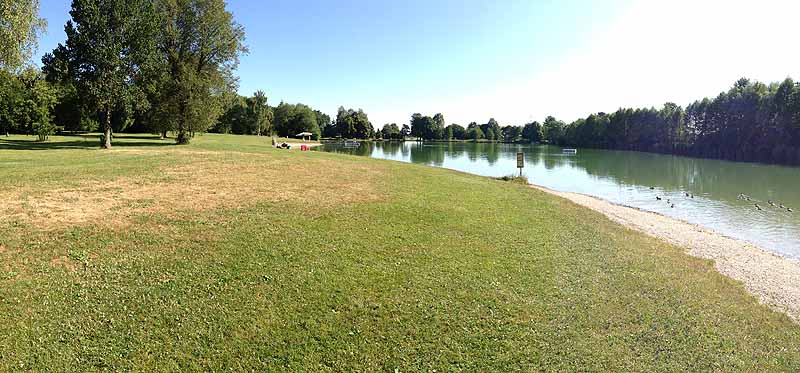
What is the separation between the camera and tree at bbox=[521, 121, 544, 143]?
562ft

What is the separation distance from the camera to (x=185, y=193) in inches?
516

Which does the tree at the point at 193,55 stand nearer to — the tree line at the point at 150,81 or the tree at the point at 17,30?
the tree line at the point at 150,81

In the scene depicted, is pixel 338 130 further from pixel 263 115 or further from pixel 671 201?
pixel 671 201

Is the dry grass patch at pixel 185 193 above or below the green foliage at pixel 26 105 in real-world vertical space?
below

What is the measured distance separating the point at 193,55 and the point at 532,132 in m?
159

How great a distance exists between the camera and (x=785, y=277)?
11.1 metres

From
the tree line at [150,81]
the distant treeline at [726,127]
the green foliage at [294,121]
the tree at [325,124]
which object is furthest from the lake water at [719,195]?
the tree at [325,124]

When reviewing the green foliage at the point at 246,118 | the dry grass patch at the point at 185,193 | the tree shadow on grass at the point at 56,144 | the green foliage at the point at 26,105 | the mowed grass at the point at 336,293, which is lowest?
the mowed grass at the point at 336,293

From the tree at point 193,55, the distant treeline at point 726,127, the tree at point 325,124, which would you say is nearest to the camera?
the tree at point 193,55

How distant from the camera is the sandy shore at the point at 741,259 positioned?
945 centimetres

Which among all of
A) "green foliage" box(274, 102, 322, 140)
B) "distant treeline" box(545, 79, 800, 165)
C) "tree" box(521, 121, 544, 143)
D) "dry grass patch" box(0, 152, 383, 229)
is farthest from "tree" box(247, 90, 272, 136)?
"tree" box(521, 121, 544, 143)

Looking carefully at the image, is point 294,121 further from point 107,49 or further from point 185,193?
point 185,193

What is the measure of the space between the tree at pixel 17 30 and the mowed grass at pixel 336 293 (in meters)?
17.0

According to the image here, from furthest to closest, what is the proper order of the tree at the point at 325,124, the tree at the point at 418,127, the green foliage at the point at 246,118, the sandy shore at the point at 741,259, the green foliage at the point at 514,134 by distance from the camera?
the tree at the point at 418,127 < the green foliage at the point at 514,134 < the tree at the point at 325,124 < the green foliage at the point at 246,118 < the sandy shore at the point at 741,259
